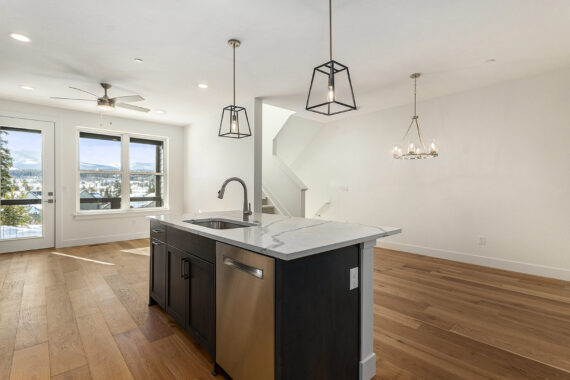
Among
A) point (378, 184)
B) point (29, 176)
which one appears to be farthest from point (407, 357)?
point (29, 176)

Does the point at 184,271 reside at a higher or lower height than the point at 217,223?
lower

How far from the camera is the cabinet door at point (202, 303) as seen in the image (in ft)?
5.83

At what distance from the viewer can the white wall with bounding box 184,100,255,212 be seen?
4.62 metres

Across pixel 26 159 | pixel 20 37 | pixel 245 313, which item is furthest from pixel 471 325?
pixel 26 159

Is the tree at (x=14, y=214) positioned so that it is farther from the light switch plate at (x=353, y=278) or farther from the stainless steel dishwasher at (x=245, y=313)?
the light switch plate at (x=353, y=278)

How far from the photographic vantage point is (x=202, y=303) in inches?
74.3

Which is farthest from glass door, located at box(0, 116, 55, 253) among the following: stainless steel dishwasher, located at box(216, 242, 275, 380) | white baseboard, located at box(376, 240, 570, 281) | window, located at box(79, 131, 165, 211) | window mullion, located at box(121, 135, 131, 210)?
white baseboard, located at box(376, 240, 570, 281)

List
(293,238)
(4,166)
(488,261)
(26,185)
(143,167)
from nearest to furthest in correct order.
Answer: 1. (293,238)
2. (488,261)
3. (4,166)
4. (26,185)
5. (143,167)

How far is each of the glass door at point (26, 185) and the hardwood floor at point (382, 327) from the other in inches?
50.9

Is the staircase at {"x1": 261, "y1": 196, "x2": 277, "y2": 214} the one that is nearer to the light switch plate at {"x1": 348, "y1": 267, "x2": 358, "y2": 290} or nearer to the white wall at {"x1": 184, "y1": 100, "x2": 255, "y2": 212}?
the white wall at {"x1": 184, "y1": 100, "x2": 255, "y2": 212}

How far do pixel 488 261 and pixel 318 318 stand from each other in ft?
12.6

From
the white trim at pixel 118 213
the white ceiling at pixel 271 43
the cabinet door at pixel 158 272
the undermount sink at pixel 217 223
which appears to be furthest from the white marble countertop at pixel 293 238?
the white trim at pixel 118 213

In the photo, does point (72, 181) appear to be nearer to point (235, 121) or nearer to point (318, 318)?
point (235, 121)

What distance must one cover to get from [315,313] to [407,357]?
103 cm
